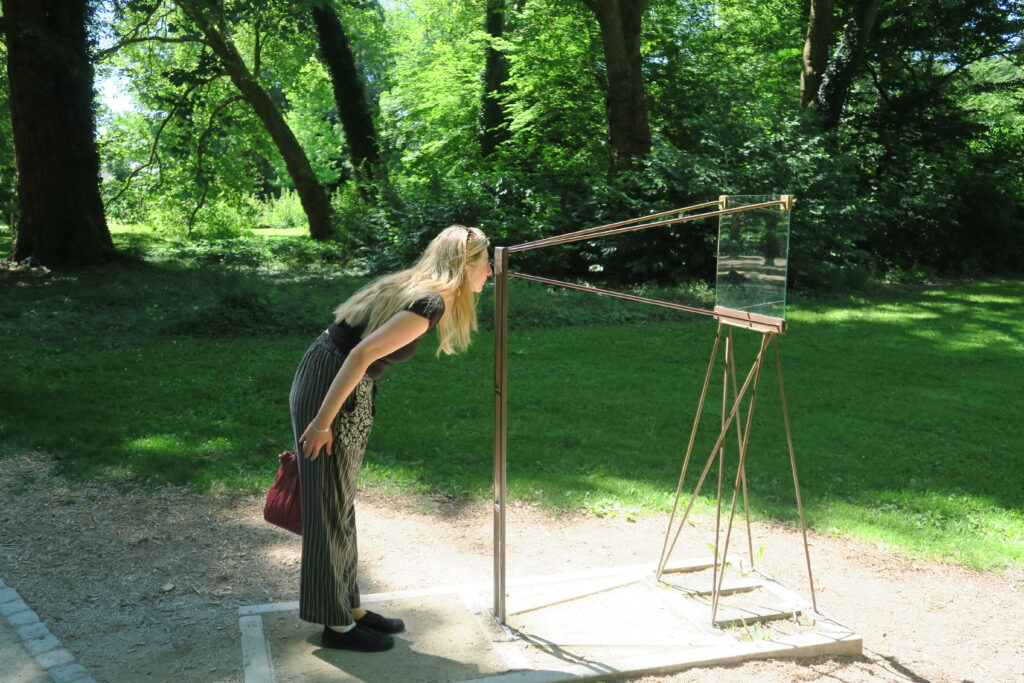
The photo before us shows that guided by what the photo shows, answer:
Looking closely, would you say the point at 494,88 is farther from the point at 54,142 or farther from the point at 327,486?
the point at 327,486

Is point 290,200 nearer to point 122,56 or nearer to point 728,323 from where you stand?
point 122,56

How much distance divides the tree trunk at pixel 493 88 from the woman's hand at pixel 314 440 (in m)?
20.6

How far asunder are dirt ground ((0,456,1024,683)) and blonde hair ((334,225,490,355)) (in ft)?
5.34

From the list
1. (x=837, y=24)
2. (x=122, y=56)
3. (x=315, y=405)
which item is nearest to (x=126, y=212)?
(x=122, y=56)

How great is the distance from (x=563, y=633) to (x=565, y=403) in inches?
174

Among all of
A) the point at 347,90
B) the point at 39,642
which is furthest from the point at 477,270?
the point at 347,90

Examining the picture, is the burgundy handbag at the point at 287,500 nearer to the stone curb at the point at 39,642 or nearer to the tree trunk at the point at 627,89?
the stone curb at the point at 39,642

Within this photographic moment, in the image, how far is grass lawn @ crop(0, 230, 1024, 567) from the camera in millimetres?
6266

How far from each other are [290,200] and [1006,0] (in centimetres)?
2529

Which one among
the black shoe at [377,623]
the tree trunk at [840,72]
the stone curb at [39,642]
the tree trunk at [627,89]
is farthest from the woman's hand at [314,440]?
the tree trunk at [840,72]

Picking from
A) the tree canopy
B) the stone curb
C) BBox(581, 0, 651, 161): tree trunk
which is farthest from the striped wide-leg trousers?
BBox(581, 0, 651, 161): tree trunk

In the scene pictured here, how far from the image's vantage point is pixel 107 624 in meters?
4.16

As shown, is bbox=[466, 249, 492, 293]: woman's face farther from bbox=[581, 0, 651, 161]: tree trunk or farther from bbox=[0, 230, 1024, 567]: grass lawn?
bbox=[581, 0, 651, 161]: tree trunk

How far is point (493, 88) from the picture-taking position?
23.8m
